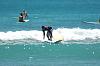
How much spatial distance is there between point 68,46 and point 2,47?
416 cm

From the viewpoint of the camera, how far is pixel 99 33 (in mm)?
45562

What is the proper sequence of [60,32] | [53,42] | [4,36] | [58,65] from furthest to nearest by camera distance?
[60,32]
[4,36]
[53,42]
[58,65]

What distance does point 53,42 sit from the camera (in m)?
39.5

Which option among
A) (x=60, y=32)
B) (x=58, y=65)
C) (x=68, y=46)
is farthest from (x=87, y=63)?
(x=60, y=32)

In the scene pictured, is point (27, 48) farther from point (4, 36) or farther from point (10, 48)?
point (4, 36)

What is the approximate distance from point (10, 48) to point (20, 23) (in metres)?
24.6

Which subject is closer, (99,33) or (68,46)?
(68,46)

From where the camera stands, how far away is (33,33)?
45.1 metres

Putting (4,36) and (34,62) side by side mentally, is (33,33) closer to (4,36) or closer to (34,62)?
(4,36)

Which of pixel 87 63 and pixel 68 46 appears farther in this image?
pixel 68 46

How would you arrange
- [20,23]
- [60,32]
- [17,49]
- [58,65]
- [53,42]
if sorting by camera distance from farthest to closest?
[20,23] < [60,32] < [53,42] < [17,49] < [58,65]

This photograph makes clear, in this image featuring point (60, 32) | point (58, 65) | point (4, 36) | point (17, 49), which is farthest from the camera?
point (60, 32)

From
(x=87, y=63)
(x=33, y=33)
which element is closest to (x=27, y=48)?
(x=87, y=63)

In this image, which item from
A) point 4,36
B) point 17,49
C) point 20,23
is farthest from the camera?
point 20,23
